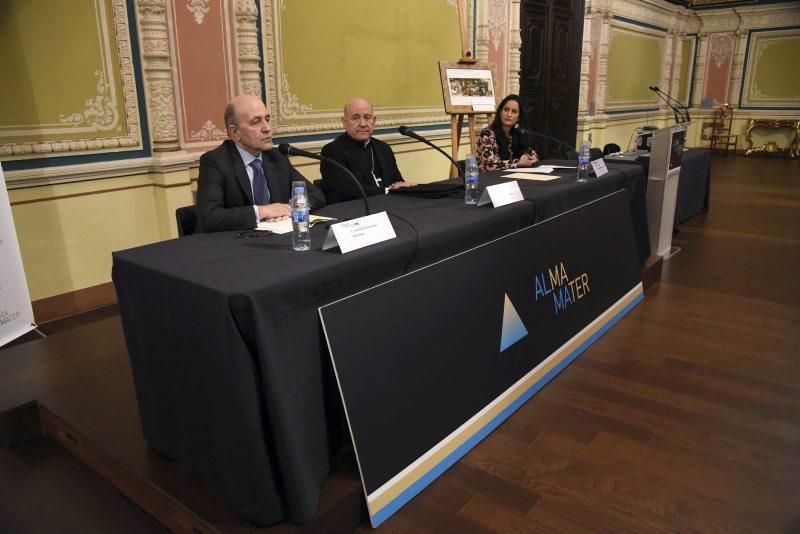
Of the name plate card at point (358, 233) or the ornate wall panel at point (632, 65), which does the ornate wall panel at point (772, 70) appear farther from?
the name plate card at point (358, 233)

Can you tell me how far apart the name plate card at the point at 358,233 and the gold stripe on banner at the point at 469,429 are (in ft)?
2.17

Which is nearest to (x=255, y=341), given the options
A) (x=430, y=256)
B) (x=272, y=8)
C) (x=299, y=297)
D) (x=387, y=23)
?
(x=299, y=297)

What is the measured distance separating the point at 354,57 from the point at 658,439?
3.58 m

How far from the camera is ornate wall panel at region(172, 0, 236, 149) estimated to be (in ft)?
11.0

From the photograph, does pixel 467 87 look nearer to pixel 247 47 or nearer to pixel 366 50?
pixel 366 50

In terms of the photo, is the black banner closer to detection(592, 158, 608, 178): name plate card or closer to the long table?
the long table

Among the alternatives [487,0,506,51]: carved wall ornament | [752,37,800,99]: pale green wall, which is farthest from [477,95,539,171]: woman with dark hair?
[752,37,800,99]: pale green wall

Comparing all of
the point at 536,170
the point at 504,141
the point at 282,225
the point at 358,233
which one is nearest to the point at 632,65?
the point at 504,141

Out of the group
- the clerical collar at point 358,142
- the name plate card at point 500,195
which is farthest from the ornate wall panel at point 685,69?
the name plate card at point 500,195

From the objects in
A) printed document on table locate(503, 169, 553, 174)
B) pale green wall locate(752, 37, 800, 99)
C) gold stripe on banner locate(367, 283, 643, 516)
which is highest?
pale green wall locate(752, 37, 800, 99)

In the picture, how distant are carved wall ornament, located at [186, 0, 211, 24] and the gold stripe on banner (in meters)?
2.76

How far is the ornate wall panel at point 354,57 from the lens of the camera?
3994 mm

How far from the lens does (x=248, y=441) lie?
1360mm

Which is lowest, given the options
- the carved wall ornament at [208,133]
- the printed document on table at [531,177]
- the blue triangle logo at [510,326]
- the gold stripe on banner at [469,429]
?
the gold stripe on banner at [469,429]
